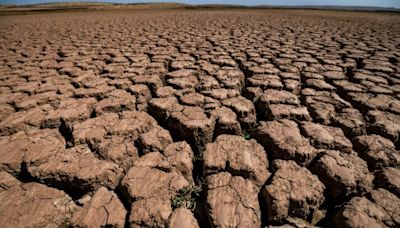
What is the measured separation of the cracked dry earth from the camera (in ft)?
3.16

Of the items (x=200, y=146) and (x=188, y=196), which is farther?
(x=200, y=146)

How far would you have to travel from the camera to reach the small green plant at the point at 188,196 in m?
1.01

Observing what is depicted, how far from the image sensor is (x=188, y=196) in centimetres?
105

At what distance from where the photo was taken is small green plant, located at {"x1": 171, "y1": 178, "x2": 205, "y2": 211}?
1008 millimetres

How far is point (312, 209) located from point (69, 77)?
2328mm

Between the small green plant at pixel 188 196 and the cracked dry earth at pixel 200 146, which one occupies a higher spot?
the cracked dry earth at pixel 200 146

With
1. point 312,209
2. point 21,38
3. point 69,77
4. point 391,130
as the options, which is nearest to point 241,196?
point 312,209

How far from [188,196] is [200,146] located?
39 centimetres

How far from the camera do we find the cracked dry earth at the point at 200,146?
0.96 m

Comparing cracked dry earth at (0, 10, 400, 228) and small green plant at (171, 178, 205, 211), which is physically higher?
cracked dry earth at (0, 10, 400, 228)

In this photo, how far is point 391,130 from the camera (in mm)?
1405

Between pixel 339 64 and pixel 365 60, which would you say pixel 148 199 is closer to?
pixel 339 64

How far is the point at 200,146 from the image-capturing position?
139cm

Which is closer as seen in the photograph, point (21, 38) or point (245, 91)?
point (245, 91)
